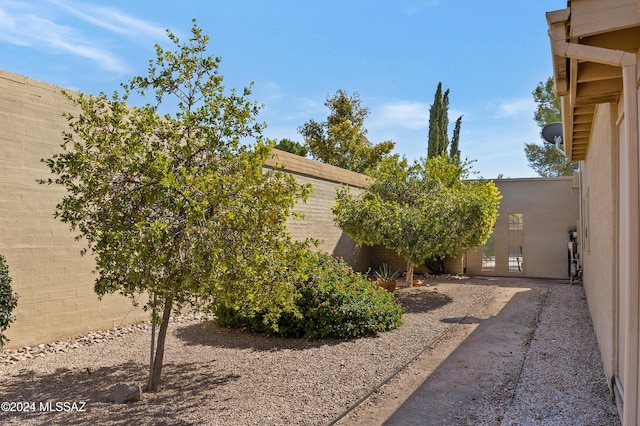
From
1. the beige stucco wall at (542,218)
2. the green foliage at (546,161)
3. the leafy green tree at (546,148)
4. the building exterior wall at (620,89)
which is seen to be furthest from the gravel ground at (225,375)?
the green foliage at (546,161)

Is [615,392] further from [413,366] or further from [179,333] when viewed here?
[179,333]

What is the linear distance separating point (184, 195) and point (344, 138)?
2175 centimetres

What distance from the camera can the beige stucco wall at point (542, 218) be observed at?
15555 mm

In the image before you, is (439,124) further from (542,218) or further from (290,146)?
(542,218)

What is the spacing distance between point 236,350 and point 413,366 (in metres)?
2.38

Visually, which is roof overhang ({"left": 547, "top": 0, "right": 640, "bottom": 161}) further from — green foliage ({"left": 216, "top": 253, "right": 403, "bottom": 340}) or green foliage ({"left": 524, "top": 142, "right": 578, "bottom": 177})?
green foliage ({"left": 524, "top": 142, "right": 578, "bottom": 177})

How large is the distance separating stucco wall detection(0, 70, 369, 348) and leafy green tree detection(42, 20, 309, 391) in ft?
7.76

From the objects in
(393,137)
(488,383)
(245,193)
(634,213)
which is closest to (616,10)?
(634,213)

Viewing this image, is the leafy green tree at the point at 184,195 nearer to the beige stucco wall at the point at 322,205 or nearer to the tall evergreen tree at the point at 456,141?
the beige stucco wall at the point at 322,205

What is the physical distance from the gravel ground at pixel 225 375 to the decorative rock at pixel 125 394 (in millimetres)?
89

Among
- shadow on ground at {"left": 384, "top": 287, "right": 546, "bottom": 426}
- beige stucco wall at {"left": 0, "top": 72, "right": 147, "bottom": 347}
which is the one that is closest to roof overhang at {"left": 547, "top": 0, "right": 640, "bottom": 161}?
shadow on ground at {"left": 384, "top": 287, "right": 546, "bottom": 426}

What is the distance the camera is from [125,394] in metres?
4.46

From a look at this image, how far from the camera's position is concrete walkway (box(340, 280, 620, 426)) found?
417cm

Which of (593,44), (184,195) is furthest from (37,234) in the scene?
(593,44)
